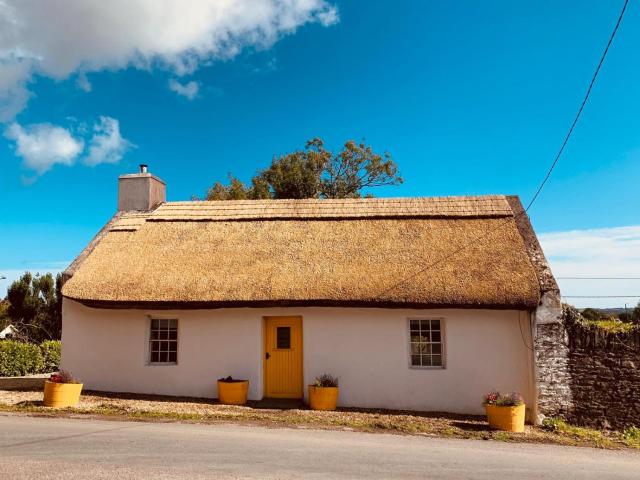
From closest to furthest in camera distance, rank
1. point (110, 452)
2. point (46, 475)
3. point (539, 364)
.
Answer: point (46, 475) < point (110, 452) < point (539, 364)

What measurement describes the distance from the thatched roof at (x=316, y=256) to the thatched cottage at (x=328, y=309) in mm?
Answer: 43

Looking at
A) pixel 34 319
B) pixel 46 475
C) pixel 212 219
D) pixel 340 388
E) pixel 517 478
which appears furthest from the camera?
pixel 34 319

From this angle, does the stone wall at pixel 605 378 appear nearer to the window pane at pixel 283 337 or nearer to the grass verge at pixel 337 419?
the grass verge at pixel 337 419

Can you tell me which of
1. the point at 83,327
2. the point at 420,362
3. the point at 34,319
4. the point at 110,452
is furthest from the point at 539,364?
the point at 34,319

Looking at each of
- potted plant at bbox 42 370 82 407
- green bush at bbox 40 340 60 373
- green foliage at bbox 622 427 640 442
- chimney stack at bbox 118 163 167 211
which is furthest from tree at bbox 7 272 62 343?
green foliage at bbox 622 427 640 442

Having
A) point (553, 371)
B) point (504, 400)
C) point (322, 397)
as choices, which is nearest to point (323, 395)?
point (322, 397)

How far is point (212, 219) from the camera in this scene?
13.5 meters

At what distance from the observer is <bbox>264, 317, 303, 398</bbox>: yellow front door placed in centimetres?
1109

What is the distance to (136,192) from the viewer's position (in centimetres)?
1491

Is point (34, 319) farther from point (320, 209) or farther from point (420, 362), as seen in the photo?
point (420, 362)

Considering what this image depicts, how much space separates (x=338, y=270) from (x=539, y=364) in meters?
4.53

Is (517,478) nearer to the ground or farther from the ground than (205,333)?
nearer to the ground

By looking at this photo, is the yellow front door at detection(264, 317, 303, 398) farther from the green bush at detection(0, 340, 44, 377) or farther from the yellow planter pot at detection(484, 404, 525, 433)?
the green bush at detection(0, 340, 44, 377)

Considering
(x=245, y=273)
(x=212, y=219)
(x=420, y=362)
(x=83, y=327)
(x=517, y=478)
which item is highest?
(x=212, y=219)
